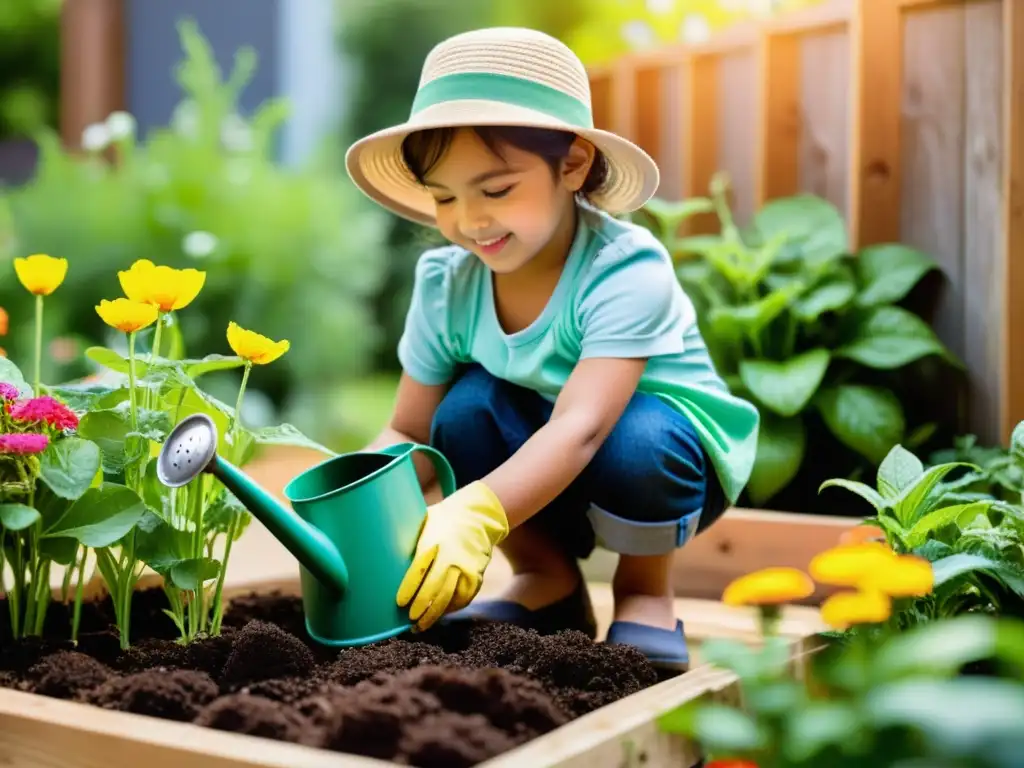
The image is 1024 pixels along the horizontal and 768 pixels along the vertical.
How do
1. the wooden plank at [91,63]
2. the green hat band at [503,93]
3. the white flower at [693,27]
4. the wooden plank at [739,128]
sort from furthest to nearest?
the wooden plank at [91,63], the white flower at [693,27], the wooden plank at [739,128], the green hat band at [503,93]

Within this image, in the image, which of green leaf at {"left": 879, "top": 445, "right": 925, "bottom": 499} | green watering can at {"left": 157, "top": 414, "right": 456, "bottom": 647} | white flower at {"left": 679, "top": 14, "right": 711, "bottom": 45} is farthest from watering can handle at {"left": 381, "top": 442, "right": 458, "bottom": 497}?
white flower at {"left": 679, "top": 14, "right": 711, "bottom": 45}

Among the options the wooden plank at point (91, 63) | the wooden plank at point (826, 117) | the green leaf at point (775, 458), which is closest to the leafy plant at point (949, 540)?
the green leaf at point (775, 458)

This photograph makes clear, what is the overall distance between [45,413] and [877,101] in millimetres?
1879

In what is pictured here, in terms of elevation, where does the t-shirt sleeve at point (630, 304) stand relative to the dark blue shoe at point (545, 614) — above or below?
above

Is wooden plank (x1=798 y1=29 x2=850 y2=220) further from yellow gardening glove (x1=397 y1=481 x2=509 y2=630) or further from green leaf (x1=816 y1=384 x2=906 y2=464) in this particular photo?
yellow gardening glove (x1=397 y1=481 x2=509 y2=630)

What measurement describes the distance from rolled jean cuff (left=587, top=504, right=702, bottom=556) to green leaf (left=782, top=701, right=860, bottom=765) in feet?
2.19

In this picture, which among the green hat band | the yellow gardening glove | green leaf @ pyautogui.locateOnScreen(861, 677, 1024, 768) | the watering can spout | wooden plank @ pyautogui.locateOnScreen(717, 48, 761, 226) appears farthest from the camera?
wooden plank @ pyautogui.locateOnScreen(717, 48, 761, 226)

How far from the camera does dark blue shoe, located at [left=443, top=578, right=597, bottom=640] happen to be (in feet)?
4.66

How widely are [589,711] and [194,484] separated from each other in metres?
0.50

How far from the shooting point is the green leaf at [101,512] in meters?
1.16

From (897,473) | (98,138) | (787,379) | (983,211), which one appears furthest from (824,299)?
(98,138)

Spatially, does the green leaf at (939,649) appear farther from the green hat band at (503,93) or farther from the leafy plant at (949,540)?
the green hat band at (503,93)

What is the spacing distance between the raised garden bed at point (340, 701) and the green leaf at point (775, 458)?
2.98ft

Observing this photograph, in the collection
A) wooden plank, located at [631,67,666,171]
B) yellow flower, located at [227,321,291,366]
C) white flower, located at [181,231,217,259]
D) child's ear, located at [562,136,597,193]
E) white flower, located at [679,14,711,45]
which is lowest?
yellow flower, located at [227,321,291,366]
